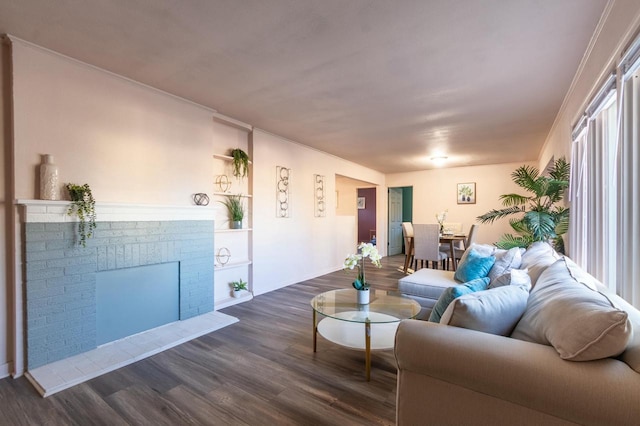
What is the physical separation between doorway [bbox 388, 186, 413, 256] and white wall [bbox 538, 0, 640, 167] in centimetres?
561

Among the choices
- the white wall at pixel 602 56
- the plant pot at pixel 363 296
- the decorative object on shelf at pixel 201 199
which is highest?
the white wall at pixel 602 56

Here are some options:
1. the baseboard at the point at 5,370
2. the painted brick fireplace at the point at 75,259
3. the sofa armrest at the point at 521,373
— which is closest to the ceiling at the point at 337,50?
the painted brick fireplace at the point at 75,259

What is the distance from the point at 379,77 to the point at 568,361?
2.40m

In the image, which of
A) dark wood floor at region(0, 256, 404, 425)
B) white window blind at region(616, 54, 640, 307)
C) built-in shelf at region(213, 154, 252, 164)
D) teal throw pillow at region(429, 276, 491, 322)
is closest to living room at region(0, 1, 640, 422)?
built-in shelf at region(213, 154, 252, 164)

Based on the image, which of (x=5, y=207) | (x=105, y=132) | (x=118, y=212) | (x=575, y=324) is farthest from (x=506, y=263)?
(x=5, y=207)

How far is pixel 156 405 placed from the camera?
1828mm

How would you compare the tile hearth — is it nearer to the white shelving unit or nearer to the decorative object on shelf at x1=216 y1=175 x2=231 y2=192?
the white shelving unit

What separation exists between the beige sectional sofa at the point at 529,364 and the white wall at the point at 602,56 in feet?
4.23

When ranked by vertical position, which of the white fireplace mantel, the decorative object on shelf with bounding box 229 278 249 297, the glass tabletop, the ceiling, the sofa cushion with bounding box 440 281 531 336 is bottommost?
the decorative object on shelf with bounding box 229 278 249 297

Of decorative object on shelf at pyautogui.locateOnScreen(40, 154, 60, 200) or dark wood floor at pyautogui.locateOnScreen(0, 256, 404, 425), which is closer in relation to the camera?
dark wood floor at pyautogui.locateOnScreen(0, 256, 404, 425)

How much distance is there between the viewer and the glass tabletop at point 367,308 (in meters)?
2.32

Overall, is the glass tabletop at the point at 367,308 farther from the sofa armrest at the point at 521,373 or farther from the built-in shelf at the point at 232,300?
the built-in shelf at the point at 232,300

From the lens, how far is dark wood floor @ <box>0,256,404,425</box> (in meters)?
1.72

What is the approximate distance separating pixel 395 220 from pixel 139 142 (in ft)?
24.4
